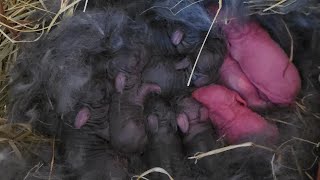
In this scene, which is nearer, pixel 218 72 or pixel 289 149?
pixel 289 149

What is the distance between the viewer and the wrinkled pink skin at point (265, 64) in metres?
1.67

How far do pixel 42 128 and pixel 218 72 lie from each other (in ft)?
1.73

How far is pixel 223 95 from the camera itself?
5.52ft

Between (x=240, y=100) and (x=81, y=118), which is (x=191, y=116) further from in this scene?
(x=81, y=118)

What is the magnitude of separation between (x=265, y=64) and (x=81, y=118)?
527 millimetres

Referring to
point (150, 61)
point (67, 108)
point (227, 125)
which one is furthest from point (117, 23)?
point (227, 125)

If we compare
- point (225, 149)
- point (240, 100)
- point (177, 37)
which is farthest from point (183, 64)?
point (225, 149)

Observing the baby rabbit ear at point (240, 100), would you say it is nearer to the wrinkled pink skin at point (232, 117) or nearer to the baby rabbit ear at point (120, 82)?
the wrinkled pink skin at point (232, 117)

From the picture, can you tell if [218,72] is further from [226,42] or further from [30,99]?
[30,99]

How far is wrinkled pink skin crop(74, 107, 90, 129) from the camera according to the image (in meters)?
1.60

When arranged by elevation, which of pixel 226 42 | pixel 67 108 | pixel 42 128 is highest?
pixel 226 42

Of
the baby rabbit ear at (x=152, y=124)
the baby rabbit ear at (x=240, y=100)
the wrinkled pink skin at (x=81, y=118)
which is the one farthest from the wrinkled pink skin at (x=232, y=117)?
the wrinkled pink skin at (x=81, y=118)

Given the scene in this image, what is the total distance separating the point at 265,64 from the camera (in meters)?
1.67

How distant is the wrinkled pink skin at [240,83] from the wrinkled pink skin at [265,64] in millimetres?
16
